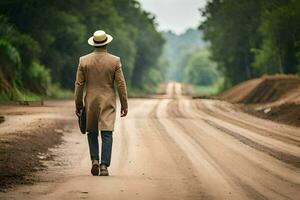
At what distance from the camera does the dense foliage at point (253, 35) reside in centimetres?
4716

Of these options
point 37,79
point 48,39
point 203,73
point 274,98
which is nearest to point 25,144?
point 274,98

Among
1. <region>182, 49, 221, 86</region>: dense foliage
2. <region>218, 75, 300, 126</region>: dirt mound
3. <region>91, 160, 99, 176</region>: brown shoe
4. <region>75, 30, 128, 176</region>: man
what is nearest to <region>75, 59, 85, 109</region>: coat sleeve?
<region>75, 30, 128, 176</region>: man

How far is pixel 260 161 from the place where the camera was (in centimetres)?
1113

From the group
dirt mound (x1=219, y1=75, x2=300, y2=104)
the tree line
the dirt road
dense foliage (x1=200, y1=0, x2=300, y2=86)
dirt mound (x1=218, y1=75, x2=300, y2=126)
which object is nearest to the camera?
A: the dirt road

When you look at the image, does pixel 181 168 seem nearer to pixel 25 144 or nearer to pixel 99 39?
pixel 99 39

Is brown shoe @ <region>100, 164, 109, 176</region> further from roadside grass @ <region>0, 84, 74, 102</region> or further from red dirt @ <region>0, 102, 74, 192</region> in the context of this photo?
roadside grass @ <region>0, 84, 74, 102</region>

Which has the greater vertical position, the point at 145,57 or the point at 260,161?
the point at 145,57

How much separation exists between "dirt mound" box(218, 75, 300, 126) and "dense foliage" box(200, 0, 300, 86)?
3154mm

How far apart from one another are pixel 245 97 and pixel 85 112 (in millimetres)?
32656

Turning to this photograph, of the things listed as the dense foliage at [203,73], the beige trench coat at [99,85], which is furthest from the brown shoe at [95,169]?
the dense foliage at [203,73]

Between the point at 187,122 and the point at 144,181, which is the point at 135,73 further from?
the point at 144,181

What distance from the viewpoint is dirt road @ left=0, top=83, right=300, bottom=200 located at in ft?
24.9

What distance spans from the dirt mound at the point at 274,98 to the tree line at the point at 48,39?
533 inches

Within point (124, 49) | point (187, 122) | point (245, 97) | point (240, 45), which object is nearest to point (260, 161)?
point (187, 122)
